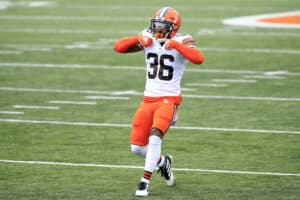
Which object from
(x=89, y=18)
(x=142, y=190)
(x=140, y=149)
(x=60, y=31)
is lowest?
(x=89, y=18)

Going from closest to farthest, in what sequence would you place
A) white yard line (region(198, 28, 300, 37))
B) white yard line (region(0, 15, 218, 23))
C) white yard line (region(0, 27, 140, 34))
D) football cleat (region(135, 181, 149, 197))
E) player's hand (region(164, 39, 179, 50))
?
football cleat (region(135, 181, 149, 197)) < player's hand (region(164, 39, 179, 50)) < white yard line (region(198, 28, 300, 37)) < white yard line (region(0, 27, 140, 34)) < white yard line (region(0, 15, 218, 23))

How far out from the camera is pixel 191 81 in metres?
15.5

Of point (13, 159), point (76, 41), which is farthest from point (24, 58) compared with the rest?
point (13, 159)

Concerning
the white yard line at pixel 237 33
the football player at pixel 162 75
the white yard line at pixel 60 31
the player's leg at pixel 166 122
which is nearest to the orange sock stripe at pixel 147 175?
the football player at pixel 162 75

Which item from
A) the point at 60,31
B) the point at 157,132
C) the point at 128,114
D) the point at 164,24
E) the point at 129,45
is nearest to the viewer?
the point at 157,132

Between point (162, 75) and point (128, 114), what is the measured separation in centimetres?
382

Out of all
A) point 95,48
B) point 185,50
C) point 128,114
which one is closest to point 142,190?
point 185,50

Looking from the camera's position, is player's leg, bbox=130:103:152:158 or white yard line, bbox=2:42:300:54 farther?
white yard line, bbox=2:42:300:54

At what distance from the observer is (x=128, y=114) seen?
42.2ft

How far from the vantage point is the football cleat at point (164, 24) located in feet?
29.4

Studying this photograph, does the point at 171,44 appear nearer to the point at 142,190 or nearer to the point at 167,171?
the point at 167,171

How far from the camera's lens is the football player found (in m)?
8.88

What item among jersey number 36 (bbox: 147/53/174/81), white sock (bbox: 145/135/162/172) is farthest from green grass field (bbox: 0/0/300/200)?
jersey number 36 (bbox: 147/53/174/81)

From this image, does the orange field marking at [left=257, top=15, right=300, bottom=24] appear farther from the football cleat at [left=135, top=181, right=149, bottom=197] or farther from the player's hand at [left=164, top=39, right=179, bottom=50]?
the football cleat at [left=135, top=181, right=149, bottom=197]
